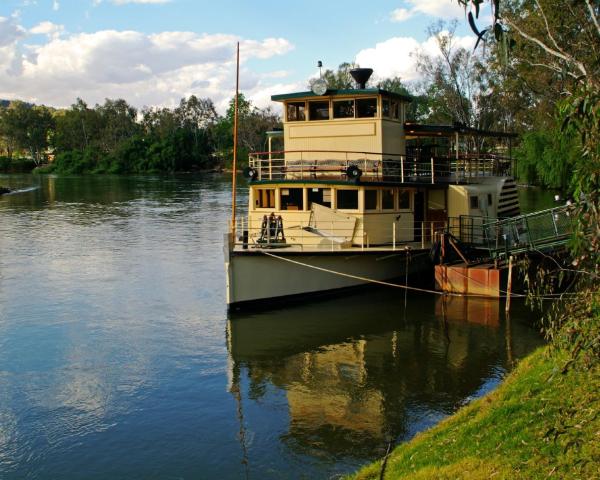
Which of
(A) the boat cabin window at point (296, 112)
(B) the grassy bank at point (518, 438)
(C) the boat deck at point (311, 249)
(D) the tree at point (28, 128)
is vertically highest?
(D) the tree at point (28, 128)

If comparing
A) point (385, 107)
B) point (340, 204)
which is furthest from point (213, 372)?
point (385, 107)

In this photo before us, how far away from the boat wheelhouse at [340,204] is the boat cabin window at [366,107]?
0.04 metres

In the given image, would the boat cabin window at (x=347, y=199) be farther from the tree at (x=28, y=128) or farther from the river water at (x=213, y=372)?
the tree at (x=28, y=128)

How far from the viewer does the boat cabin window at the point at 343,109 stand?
2566 cm

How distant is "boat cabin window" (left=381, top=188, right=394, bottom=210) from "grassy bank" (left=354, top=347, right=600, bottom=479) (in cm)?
1238

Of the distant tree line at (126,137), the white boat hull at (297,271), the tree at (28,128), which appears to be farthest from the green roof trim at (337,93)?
the tree at (28,128)

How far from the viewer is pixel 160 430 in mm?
13953

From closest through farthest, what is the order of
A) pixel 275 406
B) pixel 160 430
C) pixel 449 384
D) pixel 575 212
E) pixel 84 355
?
pixel 575 212
pixel 160 430
pixel 275 406
pixel 449 384
pixel 84 355

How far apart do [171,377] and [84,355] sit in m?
3.41

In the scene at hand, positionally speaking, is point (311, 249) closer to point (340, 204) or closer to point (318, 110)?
point (340, 204)

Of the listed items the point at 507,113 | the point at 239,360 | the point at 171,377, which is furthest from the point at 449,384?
the point at 507,113

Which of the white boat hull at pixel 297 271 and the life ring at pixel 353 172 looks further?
the life ring at pixel 353 172

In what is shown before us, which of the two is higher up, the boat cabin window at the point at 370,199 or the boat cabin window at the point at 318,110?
the boat cabin window at the point at 318,110

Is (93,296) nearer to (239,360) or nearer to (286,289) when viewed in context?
(286,289)
